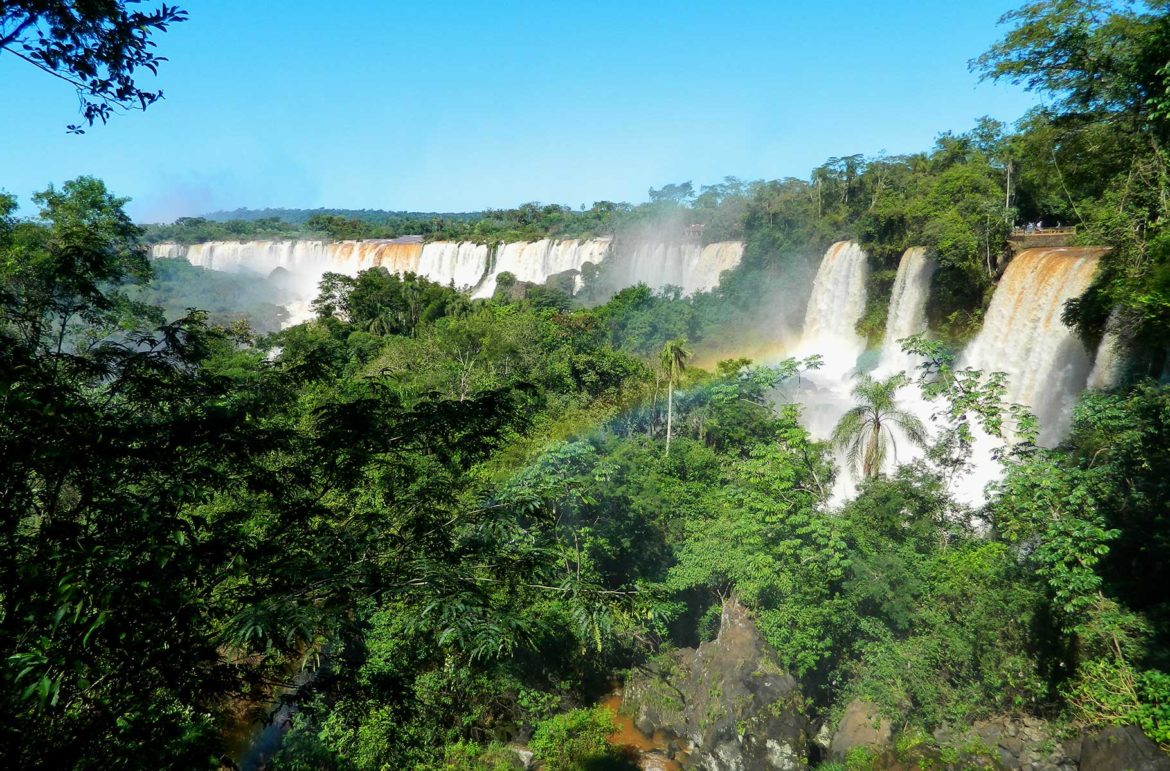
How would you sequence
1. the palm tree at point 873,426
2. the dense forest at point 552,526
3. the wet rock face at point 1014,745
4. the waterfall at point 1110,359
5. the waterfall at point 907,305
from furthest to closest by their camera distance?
the waterfall at point 907,305 → the palm tree at point 873,426 → the waterfall at point 1110,359 → the wet rock face at point 1014,745 → the dense forest at point 552,526

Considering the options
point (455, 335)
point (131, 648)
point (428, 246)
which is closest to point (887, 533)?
point (131, 648)

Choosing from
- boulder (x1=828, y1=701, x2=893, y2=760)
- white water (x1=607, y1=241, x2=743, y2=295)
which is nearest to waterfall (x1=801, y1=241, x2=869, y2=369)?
white water (x1=607, y1=241, x2=743, y2=295)

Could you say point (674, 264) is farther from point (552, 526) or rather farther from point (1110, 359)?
point (552, 526)

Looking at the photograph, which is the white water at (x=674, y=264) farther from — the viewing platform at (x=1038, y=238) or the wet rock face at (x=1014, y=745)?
the wet rock face at (x=1014, y=745)

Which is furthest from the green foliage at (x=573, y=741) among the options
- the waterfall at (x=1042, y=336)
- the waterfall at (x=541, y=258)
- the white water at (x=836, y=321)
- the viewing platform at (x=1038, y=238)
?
the waterfall at (x=541, y=258)

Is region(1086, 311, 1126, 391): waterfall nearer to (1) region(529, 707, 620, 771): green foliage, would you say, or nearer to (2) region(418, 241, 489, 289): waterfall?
(1) region(529, 707, 620, 771): green foliage

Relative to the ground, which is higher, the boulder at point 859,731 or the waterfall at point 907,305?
the waterfall at point 907,305

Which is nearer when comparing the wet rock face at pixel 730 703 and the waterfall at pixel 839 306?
the wet rock face at pixel 730 703
